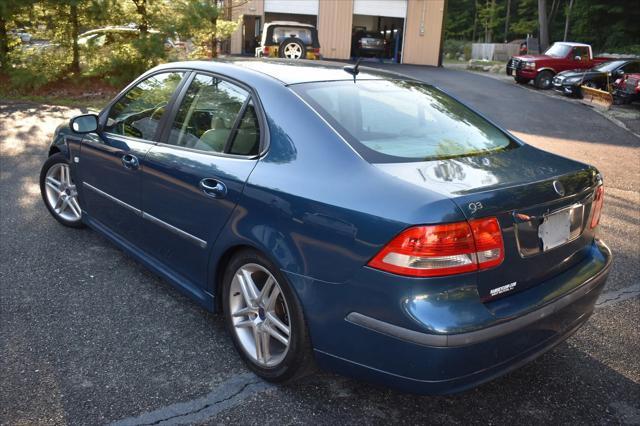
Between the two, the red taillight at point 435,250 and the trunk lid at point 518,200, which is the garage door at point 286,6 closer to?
the trunk lid at point 518,200

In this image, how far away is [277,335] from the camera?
274 centimetres

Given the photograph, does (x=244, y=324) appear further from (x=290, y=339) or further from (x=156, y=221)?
(x=156, y=221)

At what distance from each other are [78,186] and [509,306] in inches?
133

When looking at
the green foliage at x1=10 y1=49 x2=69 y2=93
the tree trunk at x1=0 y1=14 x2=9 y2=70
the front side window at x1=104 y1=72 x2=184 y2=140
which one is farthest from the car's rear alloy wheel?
the tree trunk at x1=0 y1=14 x2=9 y2=70

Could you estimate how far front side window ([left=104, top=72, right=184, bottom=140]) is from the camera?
361cm

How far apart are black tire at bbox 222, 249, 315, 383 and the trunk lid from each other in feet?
2.31

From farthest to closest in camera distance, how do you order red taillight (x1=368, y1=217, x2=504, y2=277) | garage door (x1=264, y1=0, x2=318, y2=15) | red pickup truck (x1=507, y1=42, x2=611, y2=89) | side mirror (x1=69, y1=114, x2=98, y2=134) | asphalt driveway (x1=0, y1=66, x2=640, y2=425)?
garage door (x1=264, y1=0, x2=318, y2=15), red pickup truck (x1=507, y1=42, x2=611, y2=89), side mirror (x1=69, y1=114, x2=98, y2=134), asphalt driveway (x1=0, y1=66, x2=640, y2=425), red taillight (x1=368, y1=217, x2=504, y2=277)

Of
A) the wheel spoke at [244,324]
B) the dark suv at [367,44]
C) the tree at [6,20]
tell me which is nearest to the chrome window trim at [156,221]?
the wheel spoke at [244,324]

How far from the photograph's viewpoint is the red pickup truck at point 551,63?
873 inches

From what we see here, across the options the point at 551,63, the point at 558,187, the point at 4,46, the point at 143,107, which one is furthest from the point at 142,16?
the point at 551,63

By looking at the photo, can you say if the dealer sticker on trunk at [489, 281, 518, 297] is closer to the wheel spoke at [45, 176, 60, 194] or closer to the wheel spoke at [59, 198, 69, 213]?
the wheel spoke at [59, 198, 69, 213]

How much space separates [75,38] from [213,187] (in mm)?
11921

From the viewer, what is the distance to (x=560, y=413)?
8.84 ft

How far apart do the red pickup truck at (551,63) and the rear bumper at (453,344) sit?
21.6m
